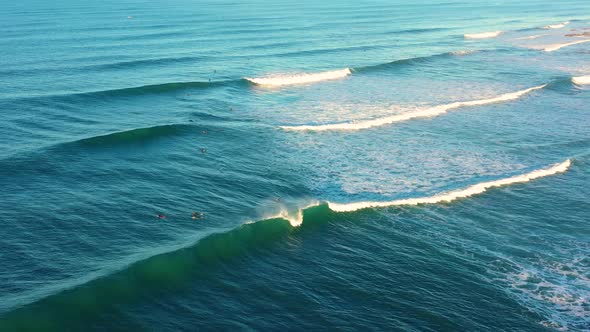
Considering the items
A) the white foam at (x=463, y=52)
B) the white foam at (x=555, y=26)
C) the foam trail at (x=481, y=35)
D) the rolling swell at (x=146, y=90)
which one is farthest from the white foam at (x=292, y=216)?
the white foam at (x=555, y=26)

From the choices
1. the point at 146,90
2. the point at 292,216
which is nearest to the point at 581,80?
the point at 146,90

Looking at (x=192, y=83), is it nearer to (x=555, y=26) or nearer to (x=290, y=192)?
(x=290, y=192)

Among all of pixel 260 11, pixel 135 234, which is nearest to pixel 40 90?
pixel 135 234

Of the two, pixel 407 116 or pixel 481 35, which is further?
pixel 481 35

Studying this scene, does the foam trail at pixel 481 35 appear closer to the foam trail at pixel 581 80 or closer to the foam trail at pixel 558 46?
the foam trail at pixel 558 46

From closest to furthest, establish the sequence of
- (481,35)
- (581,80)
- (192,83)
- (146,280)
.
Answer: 1. (146,280)
2. (192,83)
3. (581,80)
4. (481,35)

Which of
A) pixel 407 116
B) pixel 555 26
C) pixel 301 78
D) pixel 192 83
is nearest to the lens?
pixel 407 116

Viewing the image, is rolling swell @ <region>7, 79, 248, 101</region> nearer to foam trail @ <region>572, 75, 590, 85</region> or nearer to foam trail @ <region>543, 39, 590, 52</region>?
foam trail @ <region>572, 75, 590, 85</region>
